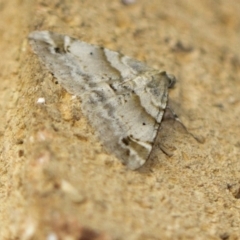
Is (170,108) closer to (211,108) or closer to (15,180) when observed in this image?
(211,108)

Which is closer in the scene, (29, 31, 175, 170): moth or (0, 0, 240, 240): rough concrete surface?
(0, 0, 240, 240): rough concrete surface

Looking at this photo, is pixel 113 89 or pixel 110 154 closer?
pixel 110 154

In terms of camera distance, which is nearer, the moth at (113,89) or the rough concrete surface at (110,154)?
the rough concrete surface at (110,154)

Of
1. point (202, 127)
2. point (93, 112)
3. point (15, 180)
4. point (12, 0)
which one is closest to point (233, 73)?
point (202, 127)
